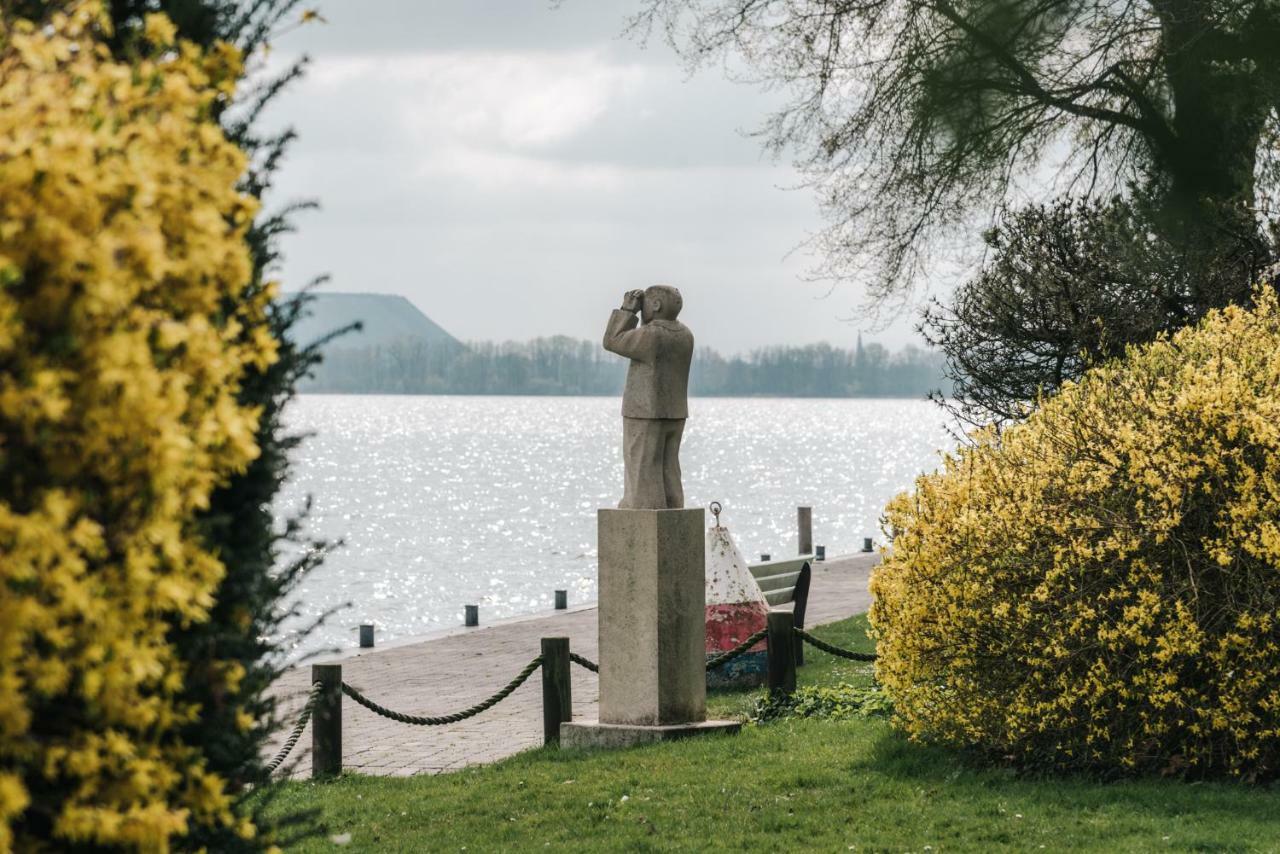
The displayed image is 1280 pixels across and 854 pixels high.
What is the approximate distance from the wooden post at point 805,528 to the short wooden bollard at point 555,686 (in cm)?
2064

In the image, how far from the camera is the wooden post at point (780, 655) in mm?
11969

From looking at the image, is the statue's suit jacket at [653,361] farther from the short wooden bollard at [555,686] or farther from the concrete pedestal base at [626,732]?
the concrete pedestal base at [626,732]

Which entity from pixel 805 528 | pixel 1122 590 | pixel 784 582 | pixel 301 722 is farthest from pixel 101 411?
pixel 805 528

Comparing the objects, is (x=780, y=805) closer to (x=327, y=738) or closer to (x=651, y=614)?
(x=651, y=614)

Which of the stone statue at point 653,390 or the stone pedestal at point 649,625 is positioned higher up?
the stone statue at point 653,390

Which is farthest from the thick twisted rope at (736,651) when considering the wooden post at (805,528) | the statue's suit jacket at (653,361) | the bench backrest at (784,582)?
the wooden post at (805,528)

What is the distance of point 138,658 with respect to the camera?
3.24 meters

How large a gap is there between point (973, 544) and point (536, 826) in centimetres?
316

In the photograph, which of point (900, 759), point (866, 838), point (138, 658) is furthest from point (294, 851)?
point (138, 658)

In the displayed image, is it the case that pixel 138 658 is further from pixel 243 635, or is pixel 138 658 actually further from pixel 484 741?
pixel 484 741

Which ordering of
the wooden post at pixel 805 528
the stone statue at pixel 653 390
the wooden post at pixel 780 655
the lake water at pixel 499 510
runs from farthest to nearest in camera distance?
the lake water at pixel 499 510 < the wooden post at pixel 805 528 < the wooden post at pixel 780 655 < the stone statue at pixel 653 390

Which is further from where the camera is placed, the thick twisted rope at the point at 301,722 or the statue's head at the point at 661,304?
the statue's head at the point at 661,304

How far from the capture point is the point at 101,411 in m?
3.05

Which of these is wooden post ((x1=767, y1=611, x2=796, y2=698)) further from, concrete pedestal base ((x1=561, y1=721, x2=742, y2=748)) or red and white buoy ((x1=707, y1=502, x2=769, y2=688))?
red and white buoy ((x1=707, y1=502, x2=769, y2=688))
